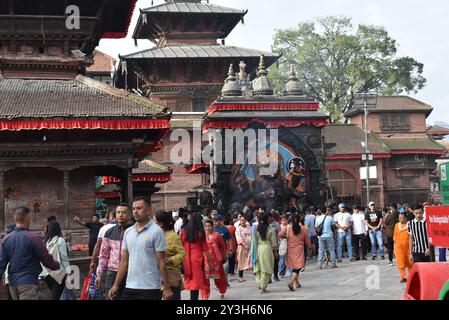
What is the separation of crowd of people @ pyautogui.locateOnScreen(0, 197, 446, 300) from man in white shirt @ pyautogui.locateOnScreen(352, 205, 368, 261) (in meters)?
0.03

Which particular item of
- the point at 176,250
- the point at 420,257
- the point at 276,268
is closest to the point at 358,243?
the point at 276,268

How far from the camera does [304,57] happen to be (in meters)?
56.4

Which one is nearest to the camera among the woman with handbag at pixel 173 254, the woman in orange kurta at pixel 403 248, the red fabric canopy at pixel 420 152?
the woman with handbag at pixel 173 254

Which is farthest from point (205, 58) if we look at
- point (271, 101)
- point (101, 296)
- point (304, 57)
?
point (101, 296)

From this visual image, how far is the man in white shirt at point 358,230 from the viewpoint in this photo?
2130cm

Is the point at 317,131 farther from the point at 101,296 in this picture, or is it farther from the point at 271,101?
the point at 101,296

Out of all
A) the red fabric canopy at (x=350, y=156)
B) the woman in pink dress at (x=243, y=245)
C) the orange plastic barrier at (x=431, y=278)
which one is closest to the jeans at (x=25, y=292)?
the orange plastic barrier at (x=431, y=278)

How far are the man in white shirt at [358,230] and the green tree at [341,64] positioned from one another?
34865 mm

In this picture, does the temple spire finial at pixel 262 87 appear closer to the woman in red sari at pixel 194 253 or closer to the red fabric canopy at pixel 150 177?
the red fabric canopy at pixel 150 177

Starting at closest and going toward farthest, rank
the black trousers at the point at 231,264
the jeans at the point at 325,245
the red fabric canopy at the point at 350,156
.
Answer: the black trousers at the point at 231,264 < the jeans at the point at 325,245 < the red fabric canopy at the point at 350,156

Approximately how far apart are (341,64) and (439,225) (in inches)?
1941

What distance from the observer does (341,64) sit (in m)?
56.8

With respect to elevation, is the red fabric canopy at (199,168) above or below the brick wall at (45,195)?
above

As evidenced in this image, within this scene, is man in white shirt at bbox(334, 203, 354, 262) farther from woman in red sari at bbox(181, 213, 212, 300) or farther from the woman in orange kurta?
woman in red sari at bbox(181, 213, 212, 300)
